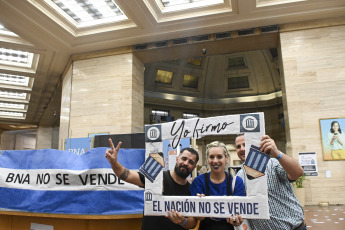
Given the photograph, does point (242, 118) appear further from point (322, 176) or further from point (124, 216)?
point (322, 176)

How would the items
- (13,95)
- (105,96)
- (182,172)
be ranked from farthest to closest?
(13,95) → (105,96) → (182,172)

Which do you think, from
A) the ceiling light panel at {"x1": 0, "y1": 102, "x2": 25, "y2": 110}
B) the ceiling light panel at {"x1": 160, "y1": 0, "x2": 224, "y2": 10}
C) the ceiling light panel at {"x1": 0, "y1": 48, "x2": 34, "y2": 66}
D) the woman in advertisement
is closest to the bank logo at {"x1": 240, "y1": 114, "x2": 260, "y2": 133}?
the woman in advertisement

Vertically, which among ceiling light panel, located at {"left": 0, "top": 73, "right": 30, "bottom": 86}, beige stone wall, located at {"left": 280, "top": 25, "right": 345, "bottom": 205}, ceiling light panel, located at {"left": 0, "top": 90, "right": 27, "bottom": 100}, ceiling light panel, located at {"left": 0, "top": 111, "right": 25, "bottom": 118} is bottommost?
beige stone wall, located at {"left": 280, "top": 25, "right": 345, "bottom": 205}

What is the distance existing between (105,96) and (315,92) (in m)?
7.60

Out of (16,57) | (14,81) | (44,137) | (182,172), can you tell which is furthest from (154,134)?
(44,137)

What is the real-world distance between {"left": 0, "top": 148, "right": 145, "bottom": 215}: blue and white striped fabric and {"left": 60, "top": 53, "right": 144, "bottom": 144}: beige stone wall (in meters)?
7.12

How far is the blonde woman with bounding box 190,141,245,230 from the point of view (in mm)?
1965

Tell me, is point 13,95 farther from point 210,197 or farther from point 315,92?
point 210,197

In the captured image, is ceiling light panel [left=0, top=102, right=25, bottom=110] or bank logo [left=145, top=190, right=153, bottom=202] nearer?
bank logo [left=145, top=190, right=153, bottom=202]

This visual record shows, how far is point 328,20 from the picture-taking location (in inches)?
Result: 369

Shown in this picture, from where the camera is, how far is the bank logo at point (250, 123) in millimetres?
1928

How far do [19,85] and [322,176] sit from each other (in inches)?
635

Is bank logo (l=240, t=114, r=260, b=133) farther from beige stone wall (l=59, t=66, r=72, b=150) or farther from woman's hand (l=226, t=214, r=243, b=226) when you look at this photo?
beige stone wall (l=59, t=66, r=72, b=150)

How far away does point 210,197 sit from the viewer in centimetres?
194
